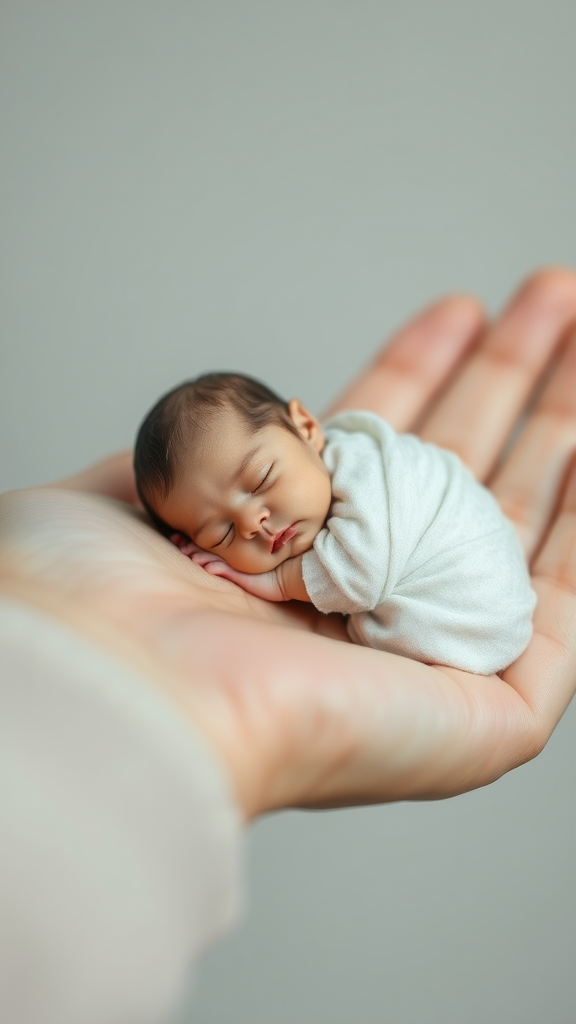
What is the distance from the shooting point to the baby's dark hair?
1237 mm

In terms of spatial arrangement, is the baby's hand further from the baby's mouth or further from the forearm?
the forearm

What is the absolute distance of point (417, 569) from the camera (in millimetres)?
1228

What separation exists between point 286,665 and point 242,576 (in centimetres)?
44

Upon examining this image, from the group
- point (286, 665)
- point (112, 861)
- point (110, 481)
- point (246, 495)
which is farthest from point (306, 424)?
point (112, 861)

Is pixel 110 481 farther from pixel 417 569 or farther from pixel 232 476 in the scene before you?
pixel 417 569

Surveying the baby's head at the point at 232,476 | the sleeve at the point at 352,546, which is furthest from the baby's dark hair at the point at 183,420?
the sleeve at the point at 352,546

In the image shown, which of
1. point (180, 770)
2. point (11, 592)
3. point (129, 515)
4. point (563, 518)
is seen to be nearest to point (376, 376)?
point (563, 518)

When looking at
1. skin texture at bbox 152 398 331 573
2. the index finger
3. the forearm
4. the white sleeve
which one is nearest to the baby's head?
skin texture at bbox 152 398 331 573

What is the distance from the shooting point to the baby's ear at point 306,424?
137 cm

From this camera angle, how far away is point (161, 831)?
2.44 ft

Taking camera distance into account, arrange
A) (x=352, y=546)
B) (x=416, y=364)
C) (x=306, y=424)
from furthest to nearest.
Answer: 1. (x=416, y=364)
2. (x=306, y=424)
3. (x=352, y=546)

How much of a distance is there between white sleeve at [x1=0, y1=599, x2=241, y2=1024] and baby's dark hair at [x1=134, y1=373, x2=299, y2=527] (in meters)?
0.52

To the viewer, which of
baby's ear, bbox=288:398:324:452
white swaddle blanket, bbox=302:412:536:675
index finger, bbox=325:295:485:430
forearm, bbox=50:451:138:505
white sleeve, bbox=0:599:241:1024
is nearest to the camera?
white sleeve, bbox=0:599:241:1024

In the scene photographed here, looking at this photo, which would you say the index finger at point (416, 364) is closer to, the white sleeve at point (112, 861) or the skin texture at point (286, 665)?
the skin texture at point (286, 665)
